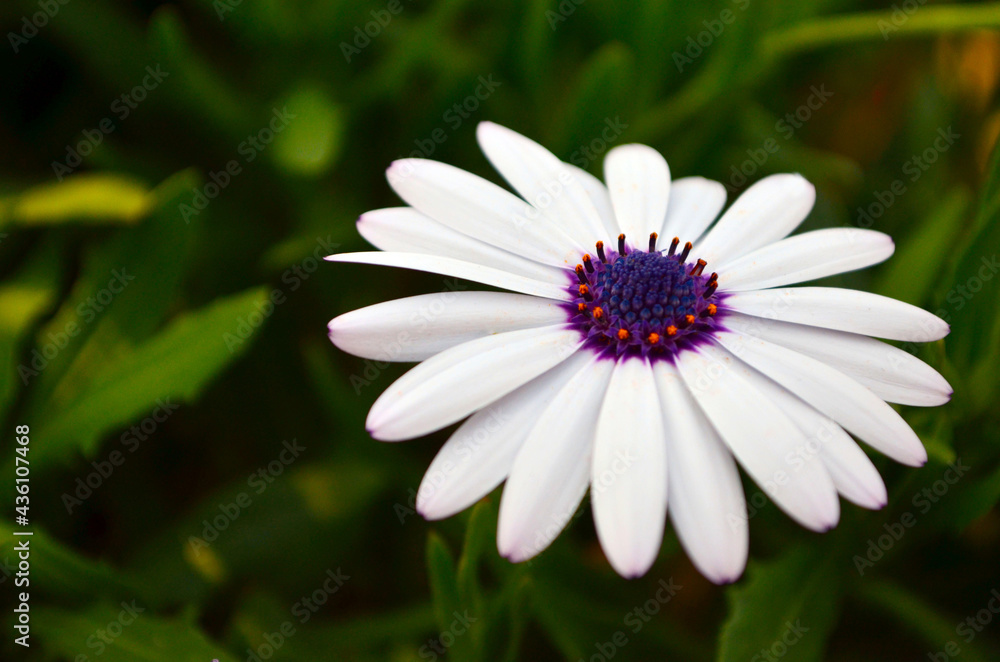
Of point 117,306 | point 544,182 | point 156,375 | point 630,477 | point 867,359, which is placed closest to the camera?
point 630,477

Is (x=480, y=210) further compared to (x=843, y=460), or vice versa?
(x=480, y=210)

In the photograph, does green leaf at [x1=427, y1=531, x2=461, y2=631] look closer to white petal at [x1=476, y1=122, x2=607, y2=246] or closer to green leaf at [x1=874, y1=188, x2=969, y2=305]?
white petal at [x1=476, y1=122, x2=607, y2=246]

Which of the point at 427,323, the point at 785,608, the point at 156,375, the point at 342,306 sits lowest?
the point at 785,608

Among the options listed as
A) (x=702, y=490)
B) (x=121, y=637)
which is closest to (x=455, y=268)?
(x=702, y=490)

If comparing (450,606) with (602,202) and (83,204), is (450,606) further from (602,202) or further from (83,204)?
(83,204)

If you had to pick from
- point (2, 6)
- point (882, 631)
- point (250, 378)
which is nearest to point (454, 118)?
point (250, 378)

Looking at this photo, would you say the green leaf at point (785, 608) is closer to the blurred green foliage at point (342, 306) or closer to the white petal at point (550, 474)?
the blurred green foliage at point (342, 306)
